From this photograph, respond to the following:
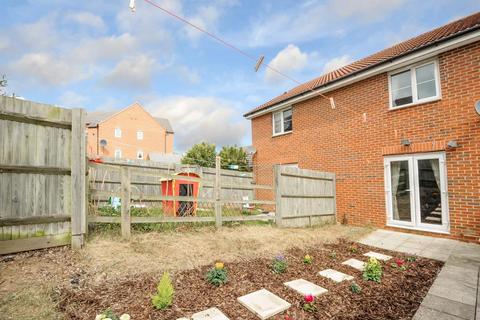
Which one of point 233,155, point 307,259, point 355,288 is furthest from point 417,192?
point 233,155

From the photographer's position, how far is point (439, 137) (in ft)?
21.7

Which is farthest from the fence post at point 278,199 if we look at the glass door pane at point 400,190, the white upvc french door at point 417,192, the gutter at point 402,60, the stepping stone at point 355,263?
the gutter at point 402,60

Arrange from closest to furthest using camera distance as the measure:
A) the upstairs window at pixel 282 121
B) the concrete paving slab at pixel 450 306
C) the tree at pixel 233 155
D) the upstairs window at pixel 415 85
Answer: the concrete paving slab at pixel 450 306 → the upstairs window at pixel 415 85 → the upstairs window at pixel 282 121 → the tree at pixel 233 155

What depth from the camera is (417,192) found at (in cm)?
698

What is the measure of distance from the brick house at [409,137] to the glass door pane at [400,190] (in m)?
0.03

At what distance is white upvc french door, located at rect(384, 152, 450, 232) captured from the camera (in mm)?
6586

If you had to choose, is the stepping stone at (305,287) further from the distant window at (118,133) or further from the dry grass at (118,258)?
the distant window at (118,133)

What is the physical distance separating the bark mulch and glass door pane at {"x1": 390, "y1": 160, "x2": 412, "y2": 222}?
3.35 meters

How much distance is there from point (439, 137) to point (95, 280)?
8184 millimetres

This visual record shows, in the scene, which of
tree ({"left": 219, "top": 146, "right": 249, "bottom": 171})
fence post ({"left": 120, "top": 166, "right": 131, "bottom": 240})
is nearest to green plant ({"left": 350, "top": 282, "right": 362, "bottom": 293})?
fence post ({"left": 120, "top": 166, "right": 131, "bottom": 240})

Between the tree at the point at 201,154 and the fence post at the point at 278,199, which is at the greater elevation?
the tree at the point at 201,154

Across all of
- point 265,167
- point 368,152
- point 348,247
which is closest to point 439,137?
point 368,152

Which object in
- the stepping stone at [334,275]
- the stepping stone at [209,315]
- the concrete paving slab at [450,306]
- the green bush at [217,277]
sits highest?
the green bush at [217,277]

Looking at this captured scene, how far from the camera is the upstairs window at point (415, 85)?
274 inches
